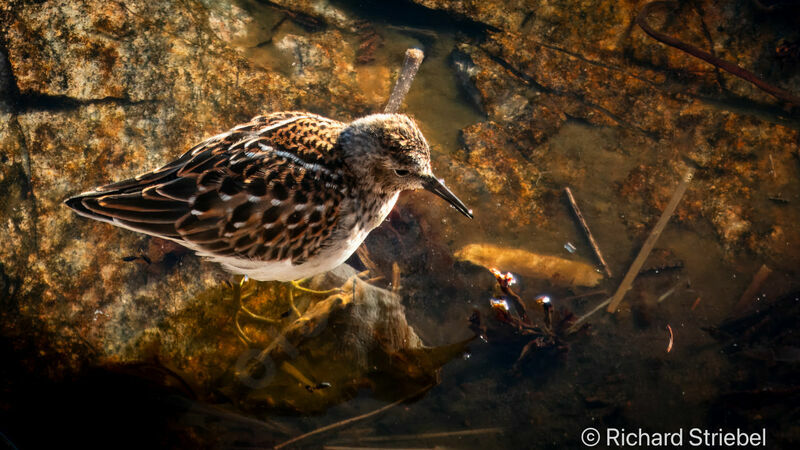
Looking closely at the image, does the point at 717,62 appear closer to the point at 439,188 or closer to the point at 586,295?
the point at 586,295

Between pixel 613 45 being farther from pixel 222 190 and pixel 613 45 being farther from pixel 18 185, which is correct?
pixel 18 185

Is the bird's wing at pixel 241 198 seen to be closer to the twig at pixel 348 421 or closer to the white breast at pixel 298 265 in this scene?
the white breast at pixel 298 265

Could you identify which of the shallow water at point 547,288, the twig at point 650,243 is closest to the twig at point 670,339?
the shallow water at point 547,288

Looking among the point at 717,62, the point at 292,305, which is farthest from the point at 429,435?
the point at 717,62

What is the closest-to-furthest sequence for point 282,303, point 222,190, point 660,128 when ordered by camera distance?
point 222,190
point 282,303
point 660,128

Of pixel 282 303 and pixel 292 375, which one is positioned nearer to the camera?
pixel 292 375

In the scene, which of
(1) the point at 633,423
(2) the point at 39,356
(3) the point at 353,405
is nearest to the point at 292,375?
(3) the point at 353,405
